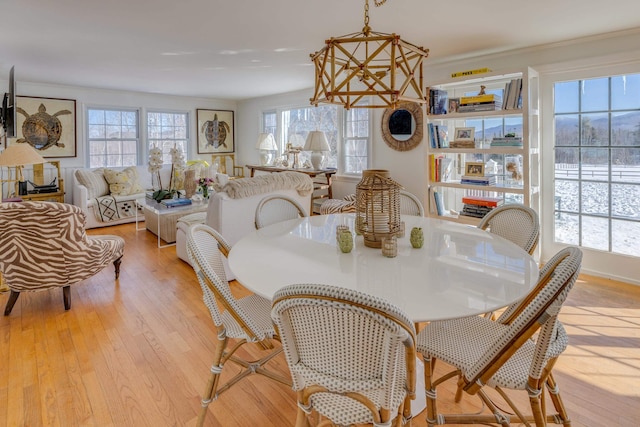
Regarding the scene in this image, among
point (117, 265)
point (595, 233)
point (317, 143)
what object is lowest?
point (117, 265)

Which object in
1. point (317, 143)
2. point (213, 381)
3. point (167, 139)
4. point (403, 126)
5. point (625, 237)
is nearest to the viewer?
point (213, 381)

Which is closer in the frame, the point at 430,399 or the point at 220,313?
the point at 430,399

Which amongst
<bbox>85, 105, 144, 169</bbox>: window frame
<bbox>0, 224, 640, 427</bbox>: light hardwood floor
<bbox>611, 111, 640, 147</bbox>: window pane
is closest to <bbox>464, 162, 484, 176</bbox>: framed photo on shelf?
<bbox>611, 111, 640, 147</bbox>: window pane

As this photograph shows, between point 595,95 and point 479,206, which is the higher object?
point 595,95

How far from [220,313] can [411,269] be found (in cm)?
88

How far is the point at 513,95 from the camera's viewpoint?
3588mm

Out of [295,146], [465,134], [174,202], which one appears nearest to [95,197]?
[174,202]

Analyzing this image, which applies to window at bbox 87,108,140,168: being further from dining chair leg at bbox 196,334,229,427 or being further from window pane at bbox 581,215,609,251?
window pane at bbox 581,215,609,251

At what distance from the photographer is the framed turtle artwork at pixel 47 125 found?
568 cm

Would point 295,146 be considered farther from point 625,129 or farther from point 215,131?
point 625,129

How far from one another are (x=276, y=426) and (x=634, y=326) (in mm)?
2513

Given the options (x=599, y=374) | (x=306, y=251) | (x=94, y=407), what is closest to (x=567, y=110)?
(x=599, y=374)

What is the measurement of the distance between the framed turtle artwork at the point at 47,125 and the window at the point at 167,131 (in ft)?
4.14

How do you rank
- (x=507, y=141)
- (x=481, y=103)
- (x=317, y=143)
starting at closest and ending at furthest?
1. (x=507, y=141)
2. (x=481, y=103)
3. (x=317, y=143)
